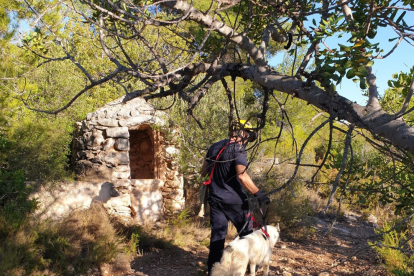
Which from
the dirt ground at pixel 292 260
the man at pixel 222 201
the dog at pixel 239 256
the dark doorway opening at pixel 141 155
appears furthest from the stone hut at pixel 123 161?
the dog at pixel 239 256

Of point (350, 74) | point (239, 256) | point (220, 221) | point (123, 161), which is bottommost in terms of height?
point (239, 256)

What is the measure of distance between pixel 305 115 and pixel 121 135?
960 cm

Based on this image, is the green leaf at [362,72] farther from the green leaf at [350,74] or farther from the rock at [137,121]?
the rock at [137,121]

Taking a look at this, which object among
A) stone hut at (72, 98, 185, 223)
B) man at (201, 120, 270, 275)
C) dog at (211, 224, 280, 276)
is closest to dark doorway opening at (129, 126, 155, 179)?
stone hut at (72, 98, 185, 223)

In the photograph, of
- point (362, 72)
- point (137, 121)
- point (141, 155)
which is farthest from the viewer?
point (141, 155)

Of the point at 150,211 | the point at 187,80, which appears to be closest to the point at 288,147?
the point at 150,211

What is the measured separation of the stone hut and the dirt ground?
4.79 ft

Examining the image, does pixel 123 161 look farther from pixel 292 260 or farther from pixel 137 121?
pixel 292 260

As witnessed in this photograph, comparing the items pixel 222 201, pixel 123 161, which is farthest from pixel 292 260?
pixel 123 161

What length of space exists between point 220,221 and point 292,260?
2.20m

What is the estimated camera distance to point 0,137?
6543 millimetres

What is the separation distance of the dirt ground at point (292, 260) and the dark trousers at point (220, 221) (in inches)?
36.7

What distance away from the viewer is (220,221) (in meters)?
4.43

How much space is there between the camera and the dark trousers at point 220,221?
4.39 metres
